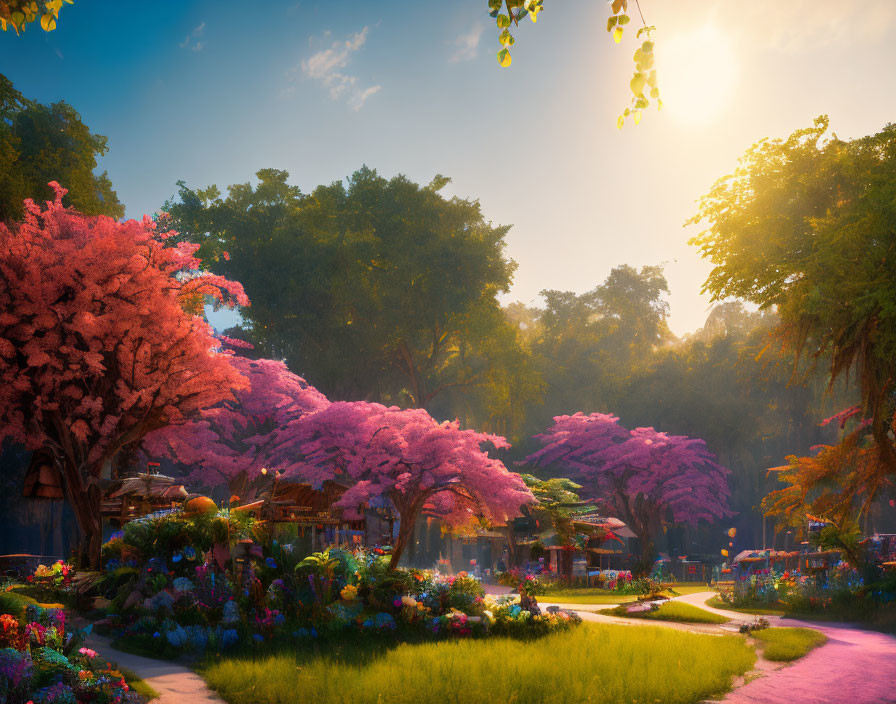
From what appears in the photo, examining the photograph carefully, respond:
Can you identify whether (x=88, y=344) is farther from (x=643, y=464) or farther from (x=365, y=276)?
(x=643, y=464)

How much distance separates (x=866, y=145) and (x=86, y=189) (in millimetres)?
24527

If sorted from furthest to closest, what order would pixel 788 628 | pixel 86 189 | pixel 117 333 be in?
pixel 86 189 < pixel 117 333 < pixel 788 628

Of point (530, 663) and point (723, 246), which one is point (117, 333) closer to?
point (530, 663)

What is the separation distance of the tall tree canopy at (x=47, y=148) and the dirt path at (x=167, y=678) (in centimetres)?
1790

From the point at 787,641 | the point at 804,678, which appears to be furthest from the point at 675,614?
the point at 804,678

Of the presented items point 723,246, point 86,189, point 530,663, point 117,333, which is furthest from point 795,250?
point 86,189

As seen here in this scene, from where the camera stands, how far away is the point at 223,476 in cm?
3122

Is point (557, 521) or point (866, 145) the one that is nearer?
point (866, 145)

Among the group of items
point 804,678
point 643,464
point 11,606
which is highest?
point 643,464

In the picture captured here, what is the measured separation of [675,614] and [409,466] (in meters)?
9.80

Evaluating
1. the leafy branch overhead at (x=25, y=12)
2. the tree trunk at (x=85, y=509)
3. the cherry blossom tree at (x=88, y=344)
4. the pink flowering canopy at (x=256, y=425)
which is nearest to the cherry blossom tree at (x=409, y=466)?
the pink flowering canopy at (x=256, y=425)

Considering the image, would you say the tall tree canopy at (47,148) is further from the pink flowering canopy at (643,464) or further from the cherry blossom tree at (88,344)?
the pink flowering canopy at (643,464)

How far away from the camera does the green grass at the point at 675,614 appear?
18905 mm

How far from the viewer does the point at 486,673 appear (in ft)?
33.4
